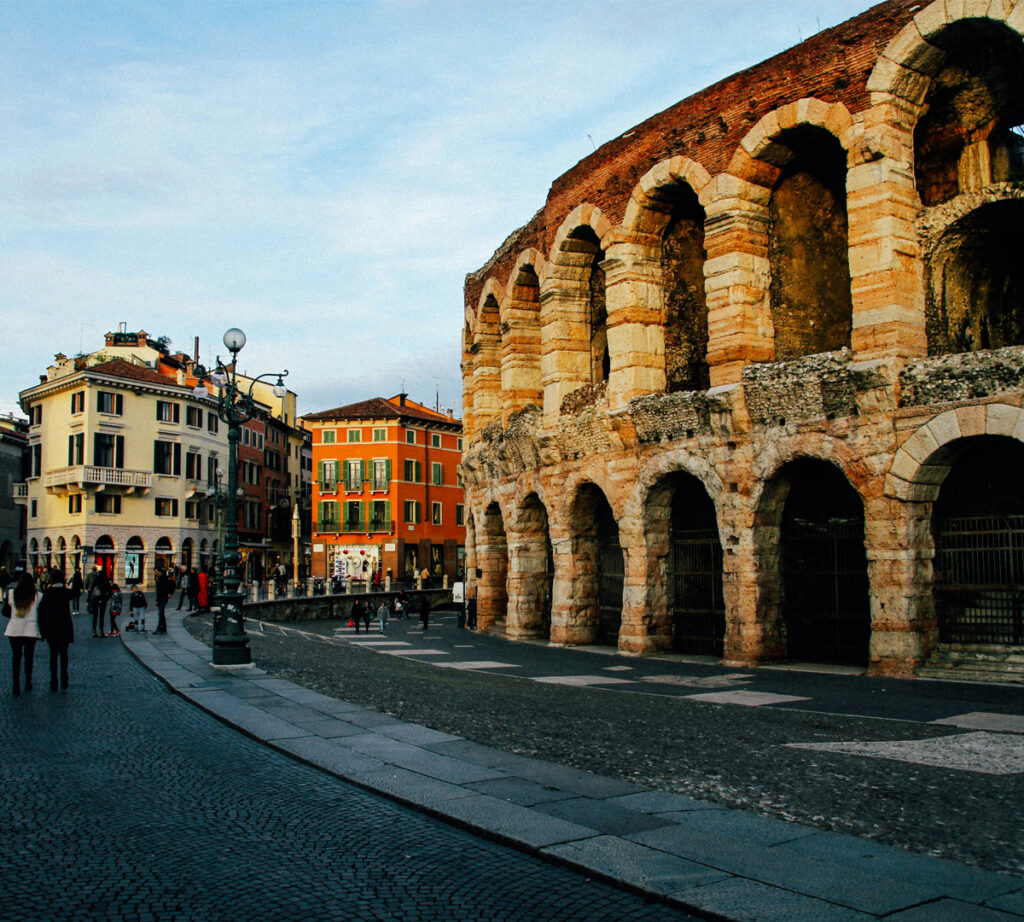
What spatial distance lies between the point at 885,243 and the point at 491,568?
55.8 feet

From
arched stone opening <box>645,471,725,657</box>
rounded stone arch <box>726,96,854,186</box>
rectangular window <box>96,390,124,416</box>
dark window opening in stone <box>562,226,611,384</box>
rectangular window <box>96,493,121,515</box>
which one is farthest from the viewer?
rectangular window <box>96,493,121,515</box>

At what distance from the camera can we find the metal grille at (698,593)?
66.8 feet

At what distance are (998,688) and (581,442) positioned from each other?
11.1 meters

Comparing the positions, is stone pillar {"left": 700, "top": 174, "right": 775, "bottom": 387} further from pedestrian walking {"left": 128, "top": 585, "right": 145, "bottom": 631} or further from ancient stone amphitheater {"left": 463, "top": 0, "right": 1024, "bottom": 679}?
pedestrian walking {"left": 128, "top": 585, "right": 145, "bottom": 631}

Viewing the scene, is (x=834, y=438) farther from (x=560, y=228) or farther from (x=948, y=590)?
(x=560, y=228)

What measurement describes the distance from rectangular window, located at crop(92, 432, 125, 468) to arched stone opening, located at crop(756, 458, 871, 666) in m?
47.8

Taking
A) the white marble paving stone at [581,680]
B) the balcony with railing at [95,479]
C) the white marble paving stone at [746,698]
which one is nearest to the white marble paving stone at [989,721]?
→ the white marble paving stone at [746,698]

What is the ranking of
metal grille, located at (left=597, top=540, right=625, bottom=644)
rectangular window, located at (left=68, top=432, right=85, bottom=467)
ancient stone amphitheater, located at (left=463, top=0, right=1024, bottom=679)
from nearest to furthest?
ancient stone amphitheater, located at (left=463, top=0, right=1024, bottom=679)
metal grille, located at (left=597, top=540, right=625, bottom=644)
rectangular window, located at (left=68, top=432, right=85, bottom=467)

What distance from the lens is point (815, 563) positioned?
18359 millimetres

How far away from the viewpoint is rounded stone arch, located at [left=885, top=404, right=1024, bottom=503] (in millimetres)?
14109

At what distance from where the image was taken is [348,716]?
11484mm

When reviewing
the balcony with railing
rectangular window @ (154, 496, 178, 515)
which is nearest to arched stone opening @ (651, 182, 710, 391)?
the balcony with railing

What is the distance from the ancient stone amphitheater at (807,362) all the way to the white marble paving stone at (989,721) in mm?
3200

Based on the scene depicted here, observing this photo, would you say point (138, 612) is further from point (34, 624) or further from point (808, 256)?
point (808, 256)
